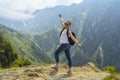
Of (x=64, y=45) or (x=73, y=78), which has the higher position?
(x=64, y=45)

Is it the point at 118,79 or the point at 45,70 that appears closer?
the point at 118,79

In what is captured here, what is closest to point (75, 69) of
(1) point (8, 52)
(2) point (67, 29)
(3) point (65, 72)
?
(3) point (65, 72)

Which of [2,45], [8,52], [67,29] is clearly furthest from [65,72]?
[2,45]

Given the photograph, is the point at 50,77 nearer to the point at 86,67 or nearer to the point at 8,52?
the point at 86,67

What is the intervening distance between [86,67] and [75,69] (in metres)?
1.73

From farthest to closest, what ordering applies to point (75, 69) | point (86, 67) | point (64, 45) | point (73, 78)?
point (86, 67), point (75, 69), point (64, 45), point (73, 78)

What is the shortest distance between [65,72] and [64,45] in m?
1.79

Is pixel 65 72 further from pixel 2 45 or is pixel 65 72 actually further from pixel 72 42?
pixel 2 45

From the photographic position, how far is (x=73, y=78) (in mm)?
19234

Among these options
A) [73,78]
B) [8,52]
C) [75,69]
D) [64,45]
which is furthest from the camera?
[8,52]

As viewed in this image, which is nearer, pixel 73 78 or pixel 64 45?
pixel 73 78

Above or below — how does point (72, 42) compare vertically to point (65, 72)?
above

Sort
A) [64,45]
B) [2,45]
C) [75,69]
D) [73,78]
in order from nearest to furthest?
[73,78] < [64,45] < [75,69] < [2,45]

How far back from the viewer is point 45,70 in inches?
832
